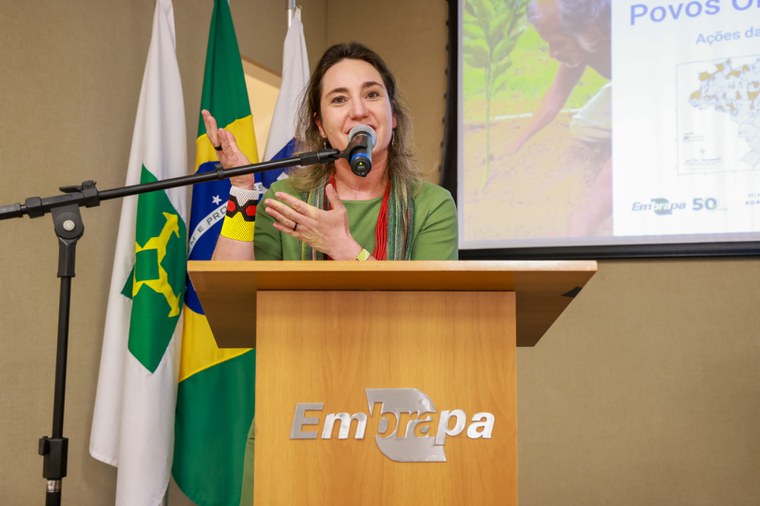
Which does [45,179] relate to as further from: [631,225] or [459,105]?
[631,225]

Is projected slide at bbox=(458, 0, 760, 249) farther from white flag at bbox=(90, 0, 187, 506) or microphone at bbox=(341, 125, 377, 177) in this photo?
microphone at bbox=(341, 125, 377, 177)

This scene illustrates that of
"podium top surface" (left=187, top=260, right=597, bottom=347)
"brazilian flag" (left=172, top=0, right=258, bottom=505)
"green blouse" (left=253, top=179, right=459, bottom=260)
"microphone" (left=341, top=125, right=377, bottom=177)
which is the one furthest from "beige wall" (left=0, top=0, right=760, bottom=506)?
"microphone" (left=341, top=125, right=377, bottom=177)

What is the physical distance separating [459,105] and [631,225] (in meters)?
1.03

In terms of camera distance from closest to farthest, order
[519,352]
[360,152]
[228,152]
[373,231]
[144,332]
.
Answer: [360,152], [228,152], [373,231], [144,332], [519,352]

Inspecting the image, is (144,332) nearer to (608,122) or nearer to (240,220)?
(240,220)

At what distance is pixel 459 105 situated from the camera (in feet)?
12.2

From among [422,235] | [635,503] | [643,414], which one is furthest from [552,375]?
[422,235]

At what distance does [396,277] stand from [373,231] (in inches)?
25.1

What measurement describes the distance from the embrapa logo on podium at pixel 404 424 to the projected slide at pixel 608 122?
93.0 inches

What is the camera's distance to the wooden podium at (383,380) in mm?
1156

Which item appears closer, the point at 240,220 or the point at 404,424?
the point at 404,424

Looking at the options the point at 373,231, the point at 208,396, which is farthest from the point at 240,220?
the point at 208,396

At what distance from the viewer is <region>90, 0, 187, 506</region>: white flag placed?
2385 millimetres

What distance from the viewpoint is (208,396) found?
259 centimetres
